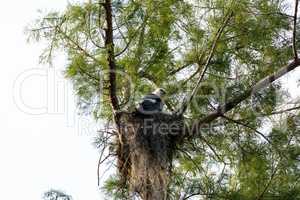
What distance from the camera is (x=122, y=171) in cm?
446

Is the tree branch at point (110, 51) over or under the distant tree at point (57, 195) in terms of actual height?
over

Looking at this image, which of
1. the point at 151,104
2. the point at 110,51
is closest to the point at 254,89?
the point at 151,104

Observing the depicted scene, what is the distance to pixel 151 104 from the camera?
176 inches

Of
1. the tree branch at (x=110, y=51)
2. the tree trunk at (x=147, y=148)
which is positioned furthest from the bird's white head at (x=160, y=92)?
the tree branch at (x=110, y=51)

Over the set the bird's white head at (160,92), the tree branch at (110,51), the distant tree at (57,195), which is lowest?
the distant tree at (57,195)

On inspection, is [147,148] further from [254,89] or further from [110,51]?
[254,89]

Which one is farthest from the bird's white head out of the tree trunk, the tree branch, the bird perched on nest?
the tree branch

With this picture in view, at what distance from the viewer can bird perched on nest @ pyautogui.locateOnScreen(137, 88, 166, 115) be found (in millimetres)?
4406

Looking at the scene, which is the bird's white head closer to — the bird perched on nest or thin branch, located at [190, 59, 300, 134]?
the bird perched on nest

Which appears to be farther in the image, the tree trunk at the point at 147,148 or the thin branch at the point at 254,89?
the tree trunk at the point at 147,148

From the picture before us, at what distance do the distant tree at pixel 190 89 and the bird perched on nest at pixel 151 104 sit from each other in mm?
83

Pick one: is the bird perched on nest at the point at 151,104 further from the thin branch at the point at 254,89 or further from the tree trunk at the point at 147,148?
the thin branch at the point at 254,89

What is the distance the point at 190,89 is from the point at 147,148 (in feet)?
2.75

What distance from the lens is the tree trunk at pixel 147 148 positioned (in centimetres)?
417
